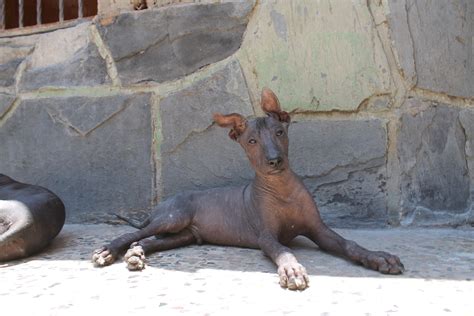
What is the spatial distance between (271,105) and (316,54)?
1.97 ft

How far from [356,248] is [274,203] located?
52 cm

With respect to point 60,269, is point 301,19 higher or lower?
higher

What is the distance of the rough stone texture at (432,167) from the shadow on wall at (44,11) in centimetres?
247

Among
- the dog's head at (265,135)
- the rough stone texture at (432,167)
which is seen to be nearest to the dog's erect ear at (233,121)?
the dog's head at (265,135)

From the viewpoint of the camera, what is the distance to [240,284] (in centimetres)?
222

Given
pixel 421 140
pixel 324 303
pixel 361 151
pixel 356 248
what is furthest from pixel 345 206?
pixel 324 303

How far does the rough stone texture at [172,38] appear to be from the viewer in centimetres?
343

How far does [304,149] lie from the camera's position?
11.0ft

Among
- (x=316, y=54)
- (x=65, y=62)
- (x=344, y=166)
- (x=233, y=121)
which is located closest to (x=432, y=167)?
(x=344, y=166)

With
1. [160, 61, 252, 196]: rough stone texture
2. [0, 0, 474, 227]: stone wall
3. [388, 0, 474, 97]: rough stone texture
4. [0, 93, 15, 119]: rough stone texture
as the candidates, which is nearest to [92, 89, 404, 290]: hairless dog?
[160, 61, 252, 196]: rough stone texture

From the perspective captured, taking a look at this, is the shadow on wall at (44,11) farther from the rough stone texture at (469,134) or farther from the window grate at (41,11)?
the rough stone texture at (469,134)

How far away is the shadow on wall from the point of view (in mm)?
4219

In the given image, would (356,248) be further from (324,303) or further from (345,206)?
(345,206)

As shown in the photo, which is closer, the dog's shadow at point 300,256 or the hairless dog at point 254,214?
the dog's shadow at point 300,256
